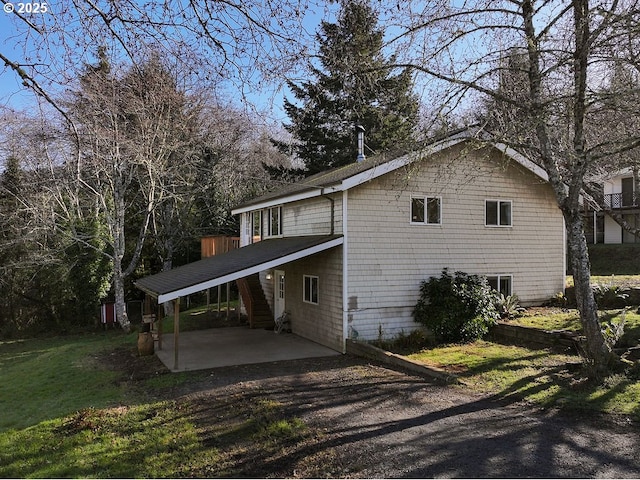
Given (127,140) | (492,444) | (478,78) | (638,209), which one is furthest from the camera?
(638,209)

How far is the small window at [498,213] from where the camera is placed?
13.5m

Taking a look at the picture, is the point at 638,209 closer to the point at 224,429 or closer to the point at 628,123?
the point at 628,123

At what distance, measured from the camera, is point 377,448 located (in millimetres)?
5297

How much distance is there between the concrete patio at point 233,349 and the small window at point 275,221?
3.46 meters

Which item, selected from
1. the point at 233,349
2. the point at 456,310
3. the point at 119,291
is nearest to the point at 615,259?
the point at 456,310

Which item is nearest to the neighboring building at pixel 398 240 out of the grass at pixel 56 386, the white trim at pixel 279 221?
the white trim at pixel 279 221

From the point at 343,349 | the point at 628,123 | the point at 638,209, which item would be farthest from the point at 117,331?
the point at 638,209

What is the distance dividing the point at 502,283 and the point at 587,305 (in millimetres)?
6126

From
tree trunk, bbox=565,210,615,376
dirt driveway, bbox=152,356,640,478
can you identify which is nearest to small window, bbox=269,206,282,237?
dirt driveway, bbox=152,356,640,478

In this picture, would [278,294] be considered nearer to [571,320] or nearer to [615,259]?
[571,320]

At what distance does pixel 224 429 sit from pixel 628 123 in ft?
29.6

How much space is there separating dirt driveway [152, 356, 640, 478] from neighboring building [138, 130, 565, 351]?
3.19 m

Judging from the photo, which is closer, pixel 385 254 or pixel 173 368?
pixel 173 368

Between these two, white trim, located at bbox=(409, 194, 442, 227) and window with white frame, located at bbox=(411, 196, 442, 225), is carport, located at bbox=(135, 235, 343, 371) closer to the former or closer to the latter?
white trim, located at bbox=(409, 194, 442, 227)
